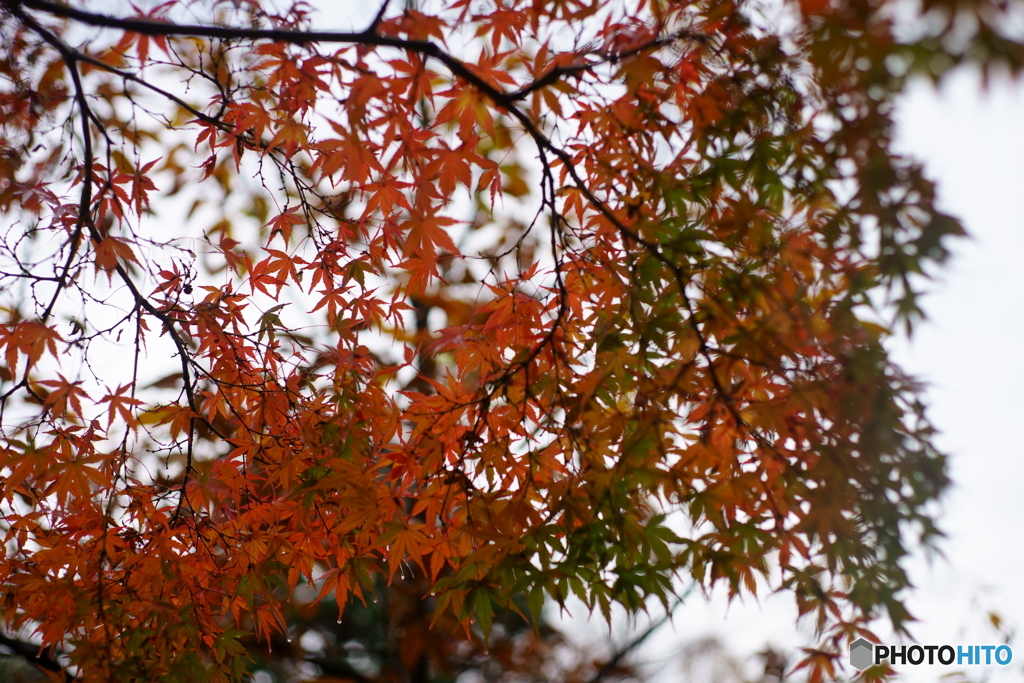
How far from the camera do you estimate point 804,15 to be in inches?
44.6

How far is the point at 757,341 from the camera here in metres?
1.49

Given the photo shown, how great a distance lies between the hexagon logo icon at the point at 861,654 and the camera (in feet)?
5.88

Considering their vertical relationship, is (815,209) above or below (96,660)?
above

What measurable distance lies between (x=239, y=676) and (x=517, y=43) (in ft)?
6.22

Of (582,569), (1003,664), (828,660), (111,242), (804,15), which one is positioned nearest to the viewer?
(804,15)

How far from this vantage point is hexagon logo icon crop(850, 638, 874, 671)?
179 cm

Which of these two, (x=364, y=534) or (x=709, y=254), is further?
(x=364, y=534)

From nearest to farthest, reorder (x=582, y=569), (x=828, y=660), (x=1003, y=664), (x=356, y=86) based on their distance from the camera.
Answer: (x=356, y=86)
(x=582, y=569)
(x=828, y=660)
(x=1003, y=664)

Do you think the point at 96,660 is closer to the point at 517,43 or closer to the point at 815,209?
the point at 517,43

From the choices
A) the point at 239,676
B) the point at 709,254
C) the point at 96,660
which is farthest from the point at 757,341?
the point at 96,660

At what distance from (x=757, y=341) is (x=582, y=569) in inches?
26.1

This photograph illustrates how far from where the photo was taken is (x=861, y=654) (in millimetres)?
1809

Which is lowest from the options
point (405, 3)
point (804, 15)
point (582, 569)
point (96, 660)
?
point (96, 660)

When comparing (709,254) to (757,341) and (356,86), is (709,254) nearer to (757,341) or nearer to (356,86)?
(757,341)
